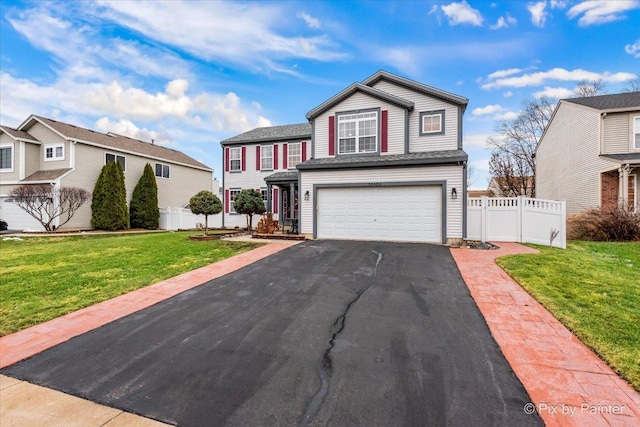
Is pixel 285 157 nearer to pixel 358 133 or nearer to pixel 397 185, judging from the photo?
pixel 358 133

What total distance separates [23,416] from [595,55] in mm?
26812

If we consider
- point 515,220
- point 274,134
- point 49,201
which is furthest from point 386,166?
point 49,201

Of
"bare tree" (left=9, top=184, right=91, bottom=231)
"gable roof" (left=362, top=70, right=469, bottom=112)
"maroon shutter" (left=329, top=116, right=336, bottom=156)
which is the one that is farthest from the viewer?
"bare tree" (left=9, top=184, right=91, bottom=231)

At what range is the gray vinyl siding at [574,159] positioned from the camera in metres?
15.1

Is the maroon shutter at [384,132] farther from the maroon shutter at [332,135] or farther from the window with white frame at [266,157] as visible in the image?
the window with white frame at [266,157]

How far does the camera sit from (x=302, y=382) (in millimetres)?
2811

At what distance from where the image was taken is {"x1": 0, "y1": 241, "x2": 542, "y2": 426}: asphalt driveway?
2.44 m

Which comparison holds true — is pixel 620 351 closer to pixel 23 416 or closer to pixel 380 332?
pixel 380 332

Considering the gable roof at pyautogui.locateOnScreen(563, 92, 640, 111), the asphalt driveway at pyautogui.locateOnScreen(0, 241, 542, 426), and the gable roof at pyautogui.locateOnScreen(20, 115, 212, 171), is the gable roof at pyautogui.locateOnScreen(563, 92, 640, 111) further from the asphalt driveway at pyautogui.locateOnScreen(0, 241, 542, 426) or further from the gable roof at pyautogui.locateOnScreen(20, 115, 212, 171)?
the gable roof at pyautogui.locateOnScreen(20, 115, 212, 171)

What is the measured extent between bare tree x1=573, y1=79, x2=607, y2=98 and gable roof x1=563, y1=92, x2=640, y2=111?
13100mm

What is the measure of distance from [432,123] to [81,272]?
43.6 ft

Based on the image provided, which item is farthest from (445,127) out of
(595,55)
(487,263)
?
(595,55)

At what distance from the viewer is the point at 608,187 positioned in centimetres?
1423

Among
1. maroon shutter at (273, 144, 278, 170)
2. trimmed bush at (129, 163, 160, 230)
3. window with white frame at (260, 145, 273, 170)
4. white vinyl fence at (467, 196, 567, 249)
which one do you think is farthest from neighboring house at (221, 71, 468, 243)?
trimmed bush at (129, 163, 160, 230)
